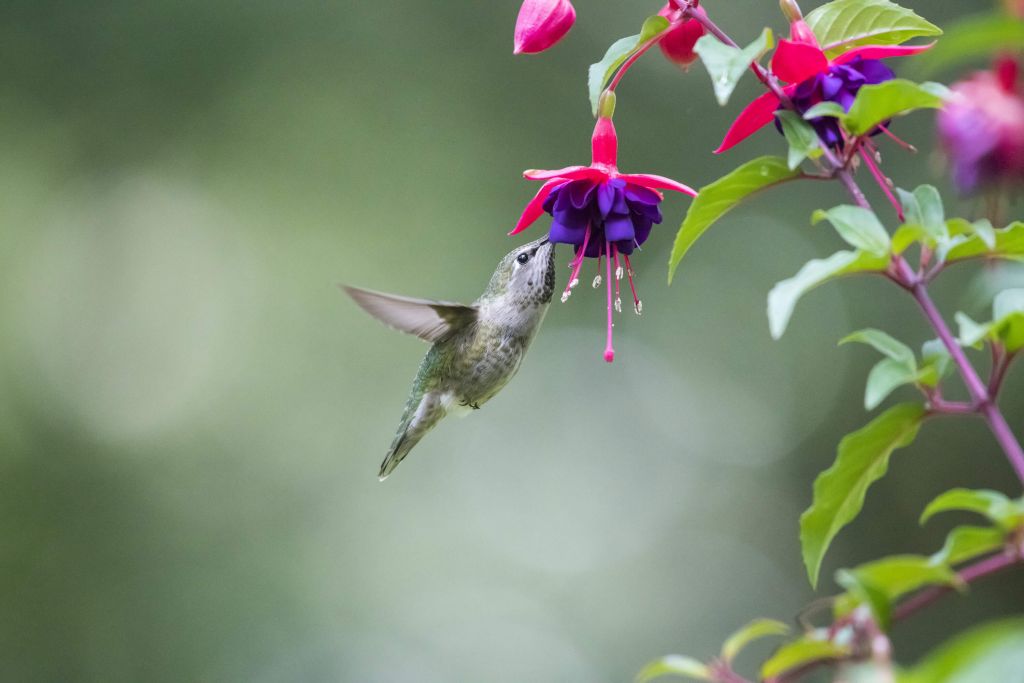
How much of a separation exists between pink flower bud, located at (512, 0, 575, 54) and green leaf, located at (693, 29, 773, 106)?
1.04ft

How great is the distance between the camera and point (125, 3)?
4.59 meters

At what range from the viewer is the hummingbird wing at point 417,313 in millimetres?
1560

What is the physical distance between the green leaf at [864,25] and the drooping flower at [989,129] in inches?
16.1

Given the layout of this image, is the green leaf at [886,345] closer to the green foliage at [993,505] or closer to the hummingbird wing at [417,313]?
the green foliage at [993,505]

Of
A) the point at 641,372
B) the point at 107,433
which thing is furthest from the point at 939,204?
the point at 107,433

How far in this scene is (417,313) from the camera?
177 centimetres

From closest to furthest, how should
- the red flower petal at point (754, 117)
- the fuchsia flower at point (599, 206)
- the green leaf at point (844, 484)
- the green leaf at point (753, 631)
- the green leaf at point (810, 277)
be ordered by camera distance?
the green leaf at point (810, 277) < the green leaf at point (753, 631) < the green leaf at point (844, 484) < the red flower petal at point (754, 117) < the fuchsia flower at point (599, 206)

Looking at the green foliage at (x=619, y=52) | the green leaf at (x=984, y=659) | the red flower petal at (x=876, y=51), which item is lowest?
the green leaf at (x=984, y=659)

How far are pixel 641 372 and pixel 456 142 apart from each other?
1.26 metres

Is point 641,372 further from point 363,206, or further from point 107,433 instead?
point 107,433

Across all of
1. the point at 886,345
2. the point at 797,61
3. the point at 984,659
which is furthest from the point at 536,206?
the point at 984,659

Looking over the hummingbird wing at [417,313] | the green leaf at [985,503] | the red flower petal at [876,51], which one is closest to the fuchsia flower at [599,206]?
the red flower petal at [876,51]

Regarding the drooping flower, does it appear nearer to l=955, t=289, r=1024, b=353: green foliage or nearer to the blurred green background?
l=955, t=289, r=1024, b=353: green foliage

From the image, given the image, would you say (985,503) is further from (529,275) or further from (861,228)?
(529,275)
